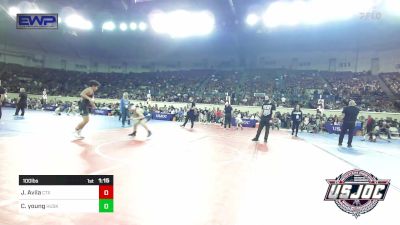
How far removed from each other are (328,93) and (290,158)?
22.0 metres

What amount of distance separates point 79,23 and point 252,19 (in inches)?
703

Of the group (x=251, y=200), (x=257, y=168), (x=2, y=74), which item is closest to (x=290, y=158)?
(x=257, y=168)

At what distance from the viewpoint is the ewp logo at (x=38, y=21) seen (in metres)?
3.08

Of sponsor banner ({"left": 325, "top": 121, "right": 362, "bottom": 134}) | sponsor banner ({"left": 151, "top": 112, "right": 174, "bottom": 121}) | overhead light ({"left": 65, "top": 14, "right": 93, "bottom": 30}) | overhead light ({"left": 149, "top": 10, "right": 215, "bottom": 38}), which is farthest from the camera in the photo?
overhead light ({"left": 65, "top": 14, "right": 93, "bottom": 30})

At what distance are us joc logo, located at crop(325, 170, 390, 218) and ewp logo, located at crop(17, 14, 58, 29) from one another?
10.7 ft

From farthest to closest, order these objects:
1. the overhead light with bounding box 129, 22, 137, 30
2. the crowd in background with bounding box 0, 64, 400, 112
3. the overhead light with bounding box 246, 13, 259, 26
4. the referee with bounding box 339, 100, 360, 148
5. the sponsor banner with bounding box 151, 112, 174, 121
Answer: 1. the overhead light with bounding box 129, 22, 137, 30
2. the crowd in background with bounding box 0, 64, 400, 112
3. the overhead light with bounding box 246, 13, 259, 26
4. the sponsor banner with bounding box 151, 112, 174, 121
5. the referee with bounding box 339, 100, 360, 148

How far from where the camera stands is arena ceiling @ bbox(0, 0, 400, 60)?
2423 centimetres

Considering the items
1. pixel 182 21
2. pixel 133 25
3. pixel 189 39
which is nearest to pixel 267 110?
pixel 182 21

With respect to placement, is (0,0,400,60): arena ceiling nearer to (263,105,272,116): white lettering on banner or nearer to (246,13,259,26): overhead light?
(246,13,259,26): overhead light

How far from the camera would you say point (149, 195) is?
12.2 ft

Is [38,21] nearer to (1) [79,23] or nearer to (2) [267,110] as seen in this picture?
(2) [267,110]

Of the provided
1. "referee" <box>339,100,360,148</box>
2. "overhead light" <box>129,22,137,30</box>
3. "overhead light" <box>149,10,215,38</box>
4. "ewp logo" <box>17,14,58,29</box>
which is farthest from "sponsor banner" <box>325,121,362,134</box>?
"overhead light" <box>129,22,137,30</box>

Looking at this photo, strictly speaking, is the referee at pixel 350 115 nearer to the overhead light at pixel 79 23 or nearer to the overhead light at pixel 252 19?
the overhead light at pixel 252 19
